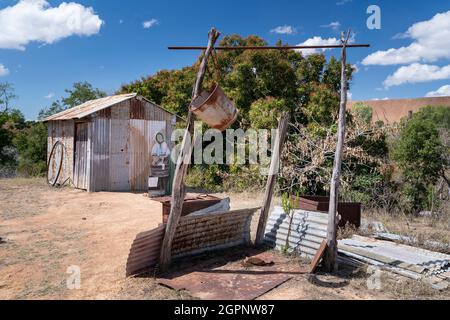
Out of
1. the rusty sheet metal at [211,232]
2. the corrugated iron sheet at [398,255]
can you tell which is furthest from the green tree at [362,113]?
the rusty sheet metal at [211,232]

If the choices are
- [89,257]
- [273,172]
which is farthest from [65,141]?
[273,172]

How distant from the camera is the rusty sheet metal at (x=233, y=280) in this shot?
4426mm

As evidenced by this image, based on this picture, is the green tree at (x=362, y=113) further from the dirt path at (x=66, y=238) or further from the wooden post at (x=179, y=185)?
the wooden post at (x=179, y=185)

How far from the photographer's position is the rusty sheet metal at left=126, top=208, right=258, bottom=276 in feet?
16.2

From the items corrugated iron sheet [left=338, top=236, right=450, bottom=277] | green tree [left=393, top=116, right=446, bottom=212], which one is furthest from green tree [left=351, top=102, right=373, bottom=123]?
corrugated iron sheet [left=338, top=236, right=450, bottom=277]

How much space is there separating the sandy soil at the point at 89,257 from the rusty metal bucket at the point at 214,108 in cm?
218

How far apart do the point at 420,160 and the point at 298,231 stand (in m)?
7.49

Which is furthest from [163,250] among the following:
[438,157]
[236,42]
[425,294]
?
[236,42]

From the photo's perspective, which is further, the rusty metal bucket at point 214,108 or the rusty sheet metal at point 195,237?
the rusty sheet metal at point 195,237

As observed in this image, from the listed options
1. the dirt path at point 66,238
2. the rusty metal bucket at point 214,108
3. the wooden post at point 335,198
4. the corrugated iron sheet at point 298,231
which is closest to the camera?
the rusty metal bucket at point 214,108

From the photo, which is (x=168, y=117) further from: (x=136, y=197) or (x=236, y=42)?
(x=236, y=42)

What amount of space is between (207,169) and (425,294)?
10923 millimetres

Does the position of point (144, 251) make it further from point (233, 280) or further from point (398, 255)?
point (398, 255)

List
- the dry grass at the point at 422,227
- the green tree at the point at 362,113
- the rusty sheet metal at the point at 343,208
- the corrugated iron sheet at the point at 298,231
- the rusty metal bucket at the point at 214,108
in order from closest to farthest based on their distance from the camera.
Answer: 1. the rusty metal bucket at the point at 214,108
2. the corrugated iron sheet at the point at 298,231
3. the dry grass at the point at 422,227
4. the rusty sheet metal at the point at 343,208
5. the green tree at the point at 362,113
